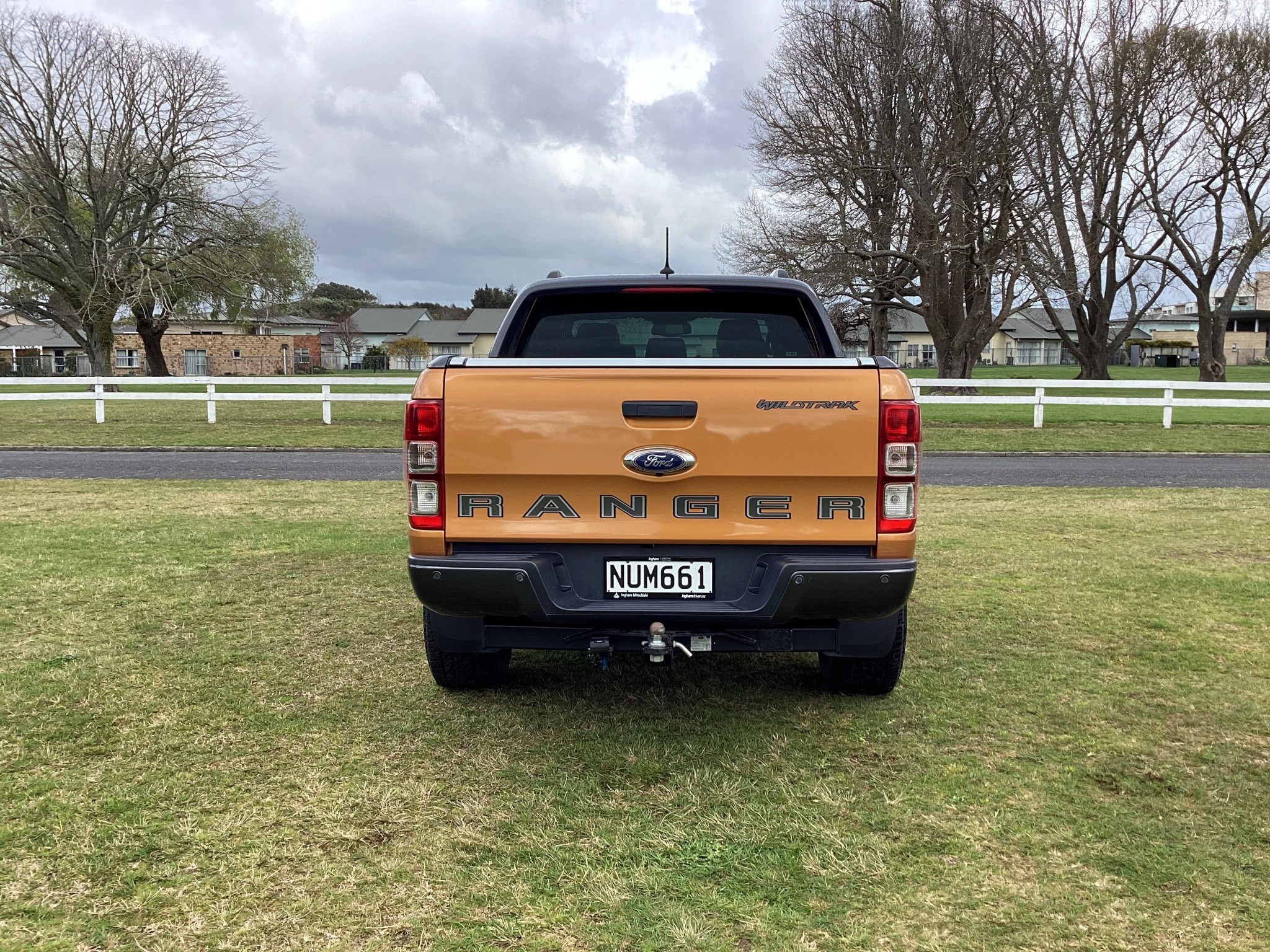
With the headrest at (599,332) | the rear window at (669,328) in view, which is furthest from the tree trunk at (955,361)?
the headrest at (599,332)

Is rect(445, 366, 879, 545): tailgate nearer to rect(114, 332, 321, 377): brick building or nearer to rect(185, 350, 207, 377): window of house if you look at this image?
rect(114, 332, 321, 377): brick building

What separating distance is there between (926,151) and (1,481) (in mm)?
24670

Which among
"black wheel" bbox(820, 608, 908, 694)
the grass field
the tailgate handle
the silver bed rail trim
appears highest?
the silver bed rail trim

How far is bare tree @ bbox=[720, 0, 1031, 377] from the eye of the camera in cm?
2762

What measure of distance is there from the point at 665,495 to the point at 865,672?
1573mm

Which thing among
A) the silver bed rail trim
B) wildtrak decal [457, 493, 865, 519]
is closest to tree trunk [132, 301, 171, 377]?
the silver bed rail trim

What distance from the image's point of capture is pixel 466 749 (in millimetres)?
4055

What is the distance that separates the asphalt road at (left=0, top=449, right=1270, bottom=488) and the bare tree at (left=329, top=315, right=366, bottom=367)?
3339 inches

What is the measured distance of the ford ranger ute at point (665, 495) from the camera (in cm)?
365

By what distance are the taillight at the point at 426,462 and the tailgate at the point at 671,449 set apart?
4 centimetres

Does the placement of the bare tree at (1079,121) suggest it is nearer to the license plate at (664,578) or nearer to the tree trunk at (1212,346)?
the tree trunk at (1212,346)

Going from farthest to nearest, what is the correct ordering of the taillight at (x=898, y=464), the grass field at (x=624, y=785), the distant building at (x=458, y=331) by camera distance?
the distant building at (x=458, y=331) < the taillight at (x=898, y=464) < the grass field at (x=624, y=785)

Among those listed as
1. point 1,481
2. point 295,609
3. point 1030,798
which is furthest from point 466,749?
point 1,481

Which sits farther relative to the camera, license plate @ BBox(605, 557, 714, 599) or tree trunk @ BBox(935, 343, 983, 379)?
tree trunk @ BBox(935, 343, 983, 379)
